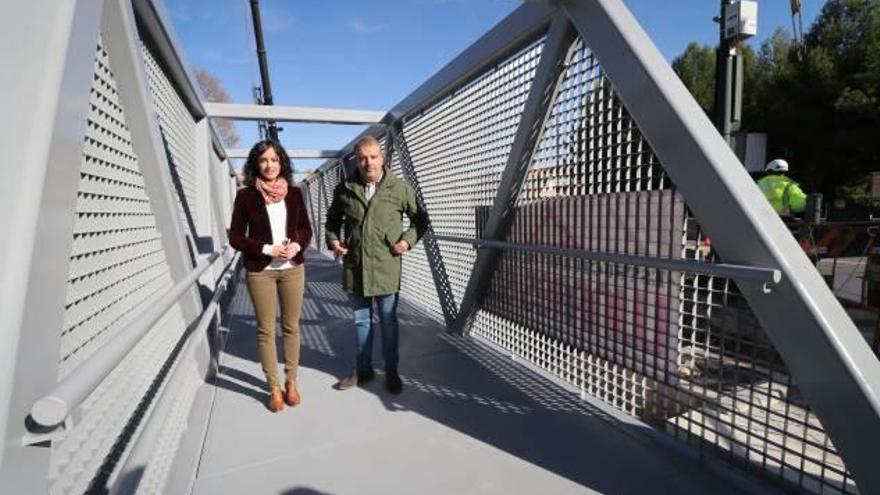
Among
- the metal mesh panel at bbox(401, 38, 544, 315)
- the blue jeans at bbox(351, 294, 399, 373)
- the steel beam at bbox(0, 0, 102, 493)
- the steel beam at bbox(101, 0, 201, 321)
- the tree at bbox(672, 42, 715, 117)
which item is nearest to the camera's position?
the steel beam at bbox(0, 0, 102, 493)

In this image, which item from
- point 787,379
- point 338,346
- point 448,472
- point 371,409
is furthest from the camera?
point 338,346

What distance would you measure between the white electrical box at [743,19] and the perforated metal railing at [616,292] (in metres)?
4.17

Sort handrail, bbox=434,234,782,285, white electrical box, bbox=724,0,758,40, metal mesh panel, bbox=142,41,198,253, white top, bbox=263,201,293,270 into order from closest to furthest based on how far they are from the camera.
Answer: handrail, bbox=434,234,782,285 < white top, bbox=263,201,293,270 < metal mesh panel, bbox=142,41,198,253 < white electrical box, bbox=724,0,758,40

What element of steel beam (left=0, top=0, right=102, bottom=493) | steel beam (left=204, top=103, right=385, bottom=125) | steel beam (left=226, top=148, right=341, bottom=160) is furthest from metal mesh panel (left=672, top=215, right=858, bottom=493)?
steel beam (left=226, top=148, right=341, bottom=160)

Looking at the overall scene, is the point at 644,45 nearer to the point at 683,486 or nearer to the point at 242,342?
the point at 683,486

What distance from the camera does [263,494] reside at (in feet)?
6.83

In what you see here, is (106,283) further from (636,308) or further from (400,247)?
(636,308)

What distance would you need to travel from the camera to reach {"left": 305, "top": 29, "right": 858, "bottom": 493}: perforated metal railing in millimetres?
2078

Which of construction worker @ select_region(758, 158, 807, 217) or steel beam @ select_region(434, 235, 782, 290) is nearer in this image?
steel beam @ select_region(434, 235, 782, 290)

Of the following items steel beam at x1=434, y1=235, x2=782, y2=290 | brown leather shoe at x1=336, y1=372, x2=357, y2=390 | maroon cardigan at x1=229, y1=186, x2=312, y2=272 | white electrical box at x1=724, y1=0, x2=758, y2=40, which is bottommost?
brown leather shoe at x1=336, y1=372, x2=357, y2=390

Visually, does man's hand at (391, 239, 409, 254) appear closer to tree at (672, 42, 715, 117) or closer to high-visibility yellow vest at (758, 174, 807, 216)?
high-visibility yellow vest at (758, 174, 807, 216)

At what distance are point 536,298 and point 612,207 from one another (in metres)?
0.99

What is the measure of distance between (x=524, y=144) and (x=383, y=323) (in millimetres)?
1408

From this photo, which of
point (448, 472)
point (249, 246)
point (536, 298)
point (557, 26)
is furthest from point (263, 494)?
point (557, 26)
